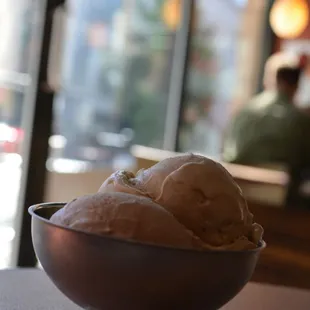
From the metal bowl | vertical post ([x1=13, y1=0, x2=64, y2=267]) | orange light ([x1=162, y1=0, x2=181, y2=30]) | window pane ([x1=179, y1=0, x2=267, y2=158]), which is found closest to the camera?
the metal bowl

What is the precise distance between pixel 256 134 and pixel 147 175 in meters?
3.10

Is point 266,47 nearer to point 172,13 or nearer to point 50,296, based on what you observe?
point 172,13

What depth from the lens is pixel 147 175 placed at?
0.79 meters

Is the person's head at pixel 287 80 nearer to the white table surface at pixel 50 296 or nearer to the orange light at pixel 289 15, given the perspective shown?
the orange light at pixel 289 15

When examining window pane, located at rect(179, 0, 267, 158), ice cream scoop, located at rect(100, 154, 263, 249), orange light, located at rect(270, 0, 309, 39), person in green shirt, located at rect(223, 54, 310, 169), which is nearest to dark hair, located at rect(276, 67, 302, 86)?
person in green shirt, located at rect(223, 54, 310, 169)

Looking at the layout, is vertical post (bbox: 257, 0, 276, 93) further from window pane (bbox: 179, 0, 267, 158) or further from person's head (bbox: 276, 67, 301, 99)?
person's head (bbox: 276, 67, 301, 99)

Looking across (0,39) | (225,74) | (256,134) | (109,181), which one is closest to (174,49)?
(225,74)

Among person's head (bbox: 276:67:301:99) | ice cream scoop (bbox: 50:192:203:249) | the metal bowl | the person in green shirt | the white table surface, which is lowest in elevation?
the white table surface

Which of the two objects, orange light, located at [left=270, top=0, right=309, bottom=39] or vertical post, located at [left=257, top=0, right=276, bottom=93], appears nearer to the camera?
orange light, located at [left=270, top=0, right=309, bottom=39]

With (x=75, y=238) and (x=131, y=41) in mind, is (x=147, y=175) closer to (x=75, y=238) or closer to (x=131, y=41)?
(x=75, y=238)

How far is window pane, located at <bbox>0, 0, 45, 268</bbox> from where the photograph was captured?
10.3ft

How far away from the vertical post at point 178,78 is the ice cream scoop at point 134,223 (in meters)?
4.17

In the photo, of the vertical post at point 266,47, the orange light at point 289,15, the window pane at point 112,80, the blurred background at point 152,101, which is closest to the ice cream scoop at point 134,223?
the blurred background at point 152,101

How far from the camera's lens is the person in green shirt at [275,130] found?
3697 mm
